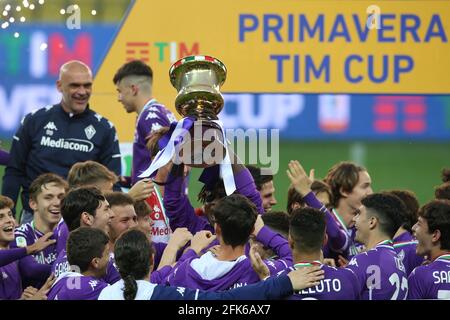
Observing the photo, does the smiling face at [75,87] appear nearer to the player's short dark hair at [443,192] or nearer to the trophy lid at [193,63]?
the trophy lid at [193,63]

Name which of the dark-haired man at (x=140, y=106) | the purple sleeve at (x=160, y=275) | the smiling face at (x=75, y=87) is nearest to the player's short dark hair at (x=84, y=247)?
the purple sleeve at (x=160, y=275)

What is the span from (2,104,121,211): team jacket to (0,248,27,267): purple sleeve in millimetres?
2144

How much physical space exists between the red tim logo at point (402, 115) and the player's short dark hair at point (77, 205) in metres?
5.52

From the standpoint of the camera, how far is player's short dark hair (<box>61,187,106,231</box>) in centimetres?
529

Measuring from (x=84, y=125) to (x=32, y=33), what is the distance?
97.1 inches

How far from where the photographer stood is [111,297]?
177 inches

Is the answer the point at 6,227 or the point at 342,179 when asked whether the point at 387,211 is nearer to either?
the point at 342,179

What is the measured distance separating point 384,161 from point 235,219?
285 inches

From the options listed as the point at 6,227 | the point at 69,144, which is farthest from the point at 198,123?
the point at 69,144

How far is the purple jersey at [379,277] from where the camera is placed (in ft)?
16.2

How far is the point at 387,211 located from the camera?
17.6 feet
